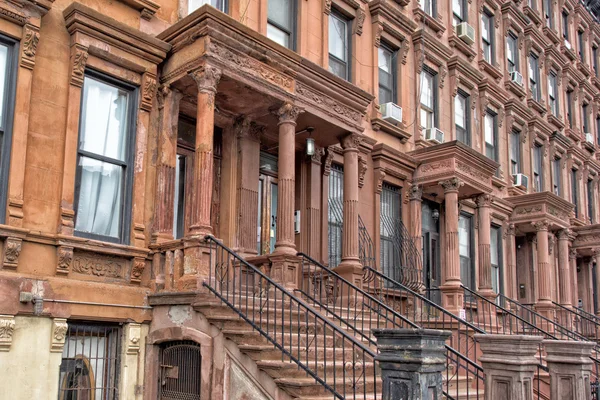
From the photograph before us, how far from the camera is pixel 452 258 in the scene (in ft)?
46.0

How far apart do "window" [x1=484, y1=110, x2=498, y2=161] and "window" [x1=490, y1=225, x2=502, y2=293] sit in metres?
2.17

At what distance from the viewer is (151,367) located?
8.79m

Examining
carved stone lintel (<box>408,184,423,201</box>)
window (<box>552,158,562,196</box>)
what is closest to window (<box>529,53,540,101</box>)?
window (<box>552,158,562,196</box>)

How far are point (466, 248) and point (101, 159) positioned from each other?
37.7 feet

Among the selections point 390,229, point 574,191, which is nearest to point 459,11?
point 390,229

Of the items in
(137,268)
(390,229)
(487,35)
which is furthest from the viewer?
(487,35)

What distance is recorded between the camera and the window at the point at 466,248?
17438 millimetres

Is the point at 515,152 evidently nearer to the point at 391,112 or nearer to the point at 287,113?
the point at 391,112

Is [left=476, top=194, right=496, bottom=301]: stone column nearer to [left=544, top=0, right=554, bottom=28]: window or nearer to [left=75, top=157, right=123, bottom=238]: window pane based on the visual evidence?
[left=75, top=157, right=123, bottom=238]: window pane

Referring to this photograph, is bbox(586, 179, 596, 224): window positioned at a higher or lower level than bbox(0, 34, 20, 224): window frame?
higher

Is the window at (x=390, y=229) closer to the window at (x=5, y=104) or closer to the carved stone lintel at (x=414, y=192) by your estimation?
the carved stone lintel at (x=414, y=192)

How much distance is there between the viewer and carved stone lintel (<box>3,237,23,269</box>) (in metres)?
7.68

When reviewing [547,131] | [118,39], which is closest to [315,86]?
[118,39]

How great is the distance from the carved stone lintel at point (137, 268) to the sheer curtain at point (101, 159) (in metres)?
0.51
